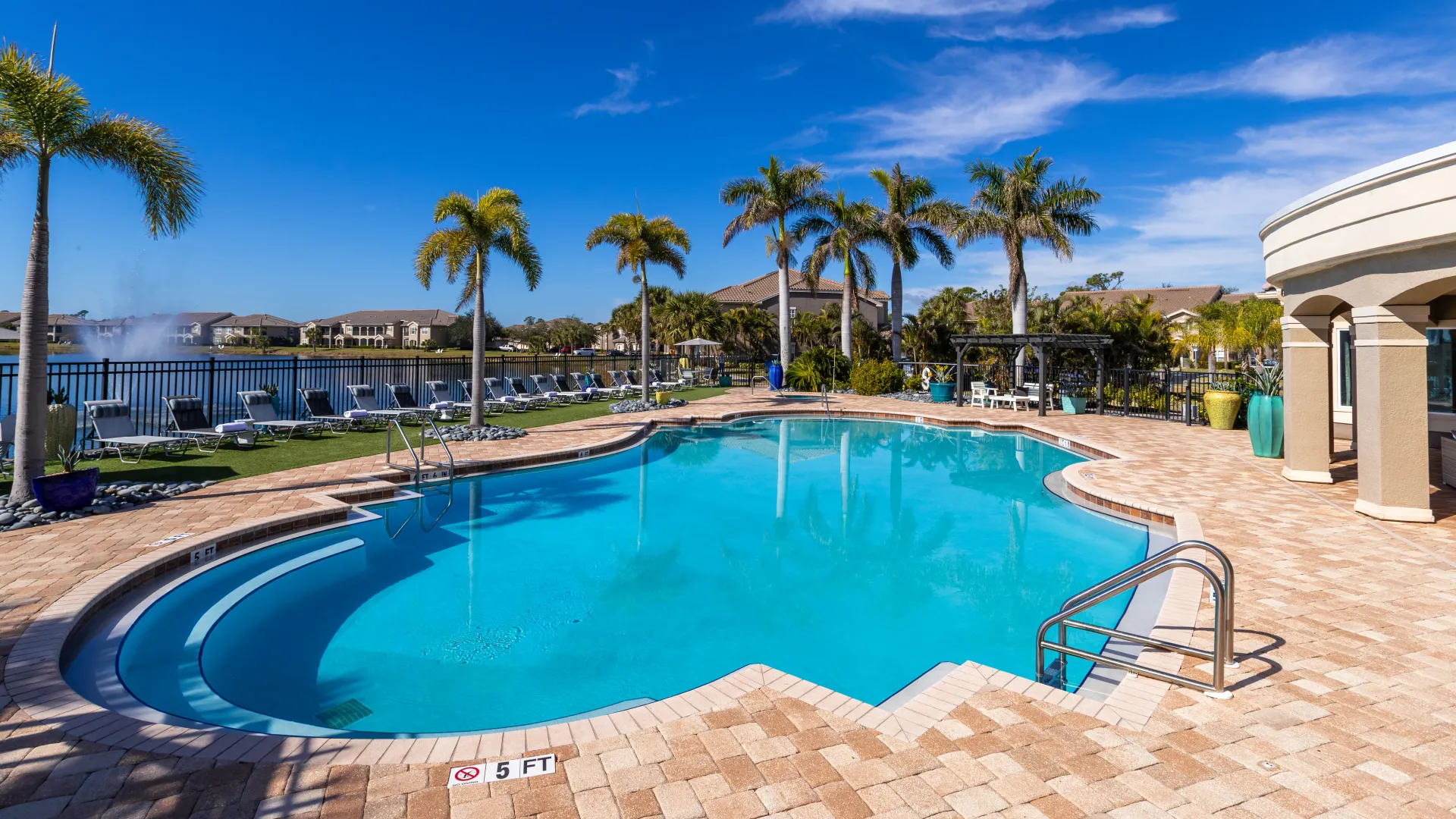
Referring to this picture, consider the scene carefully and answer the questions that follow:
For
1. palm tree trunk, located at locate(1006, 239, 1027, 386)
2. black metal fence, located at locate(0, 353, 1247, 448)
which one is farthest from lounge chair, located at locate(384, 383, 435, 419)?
palm tree trunk, located at locate(1006, 239, 1027, 386)

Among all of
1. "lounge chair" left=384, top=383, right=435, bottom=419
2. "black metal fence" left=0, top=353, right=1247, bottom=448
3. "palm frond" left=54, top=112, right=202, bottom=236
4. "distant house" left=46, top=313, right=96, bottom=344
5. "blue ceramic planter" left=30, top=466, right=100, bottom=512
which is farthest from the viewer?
"distant house" left=46, top=313, right=96, bottom=344

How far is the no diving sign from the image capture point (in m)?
3.02

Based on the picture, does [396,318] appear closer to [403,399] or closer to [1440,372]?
[403,399]

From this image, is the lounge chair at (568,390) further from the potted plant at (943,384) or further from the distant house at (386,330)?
the distant house at (386,330)

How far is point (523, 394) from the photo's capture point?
2161cm

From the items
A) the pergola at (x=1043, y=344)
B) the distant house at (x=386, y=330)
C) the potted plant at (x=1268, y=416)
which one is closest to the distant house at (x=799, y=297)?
the pergola at (x=1043, y=344)

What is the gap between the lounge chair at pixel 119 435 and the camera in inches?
432

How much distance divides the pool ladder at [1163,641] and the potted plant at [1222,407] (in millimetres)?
14695

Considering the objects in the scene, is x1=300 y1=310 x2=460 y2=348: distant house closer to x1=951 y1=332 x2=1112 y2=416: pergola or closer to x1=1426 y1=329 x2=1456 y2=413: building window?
x1=951 y1=332 x2=1112 y2=416: pergola

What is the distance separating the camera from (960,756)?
3.26m

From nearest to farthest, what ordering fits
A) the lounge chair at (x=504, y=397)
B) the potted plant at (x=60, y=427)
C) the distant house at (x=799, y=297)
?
the potted plant at (x=60, y=427)
the lounge chair at (x=504, y=397)
the distant house at (x=799, y=297)

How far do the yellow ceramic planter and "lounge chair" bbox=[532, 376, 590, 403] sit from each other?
60.4 feet

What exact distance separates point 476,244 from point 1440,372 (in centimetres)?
1943

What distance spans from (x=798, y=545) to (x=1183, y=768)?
18.0 ft
